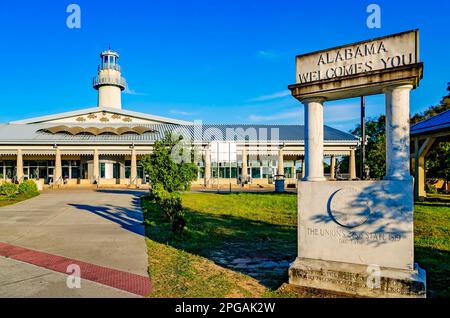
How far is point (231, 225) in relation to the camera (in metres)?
11.4

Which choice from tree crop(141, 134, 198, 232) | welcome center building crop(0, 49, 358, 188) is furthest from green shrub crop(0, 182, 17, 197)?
tree crop(141, 134, 198, 232)

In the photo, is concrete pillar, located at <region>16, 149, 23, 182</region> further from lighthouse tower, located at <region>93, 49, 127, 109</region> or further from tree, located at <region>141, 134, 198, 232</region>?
tree, located at <region>141, 134, 198, 232</region>

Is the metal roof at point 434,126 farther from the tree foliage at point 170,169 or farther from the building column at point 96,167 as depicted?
the building column at point 96,167

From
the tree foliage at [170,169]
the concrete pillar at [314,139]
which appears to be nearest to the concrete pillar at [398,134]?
the concrete pillar at [314,139]

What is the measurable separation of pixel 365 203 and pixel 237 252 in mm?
3628

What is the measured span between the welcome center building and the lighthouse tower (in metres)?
4.23

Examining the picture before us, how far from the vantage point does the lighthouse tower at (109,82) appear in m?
39.4

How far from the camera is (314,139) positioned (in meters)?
5.41

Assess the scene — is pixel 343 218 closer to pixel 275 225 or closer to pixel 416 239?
pixel 416 239

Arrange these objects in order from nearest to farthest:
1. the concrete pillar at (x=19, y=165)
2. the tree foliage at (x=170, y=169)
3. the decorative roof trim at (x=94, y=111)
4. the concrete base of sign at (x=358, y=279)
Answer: the concrete base of sign at (x=358, y=279) < the tree foliage at (x=170, y=169) < the concrete pillar at (x=19, y=165) < the decorative roof trim at (x=94, y=111)

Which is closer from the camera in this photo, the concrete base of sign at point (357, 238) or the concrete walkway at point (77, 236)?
the concrete base of sign at point (357, 238)

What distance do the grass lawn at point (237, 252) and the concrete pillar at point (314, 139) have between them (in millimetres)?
1856

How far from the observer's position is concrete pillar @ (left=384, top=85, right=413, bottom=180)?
4.70 metres

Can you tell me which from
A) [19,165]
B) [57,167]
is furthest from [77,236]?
[19,165]
